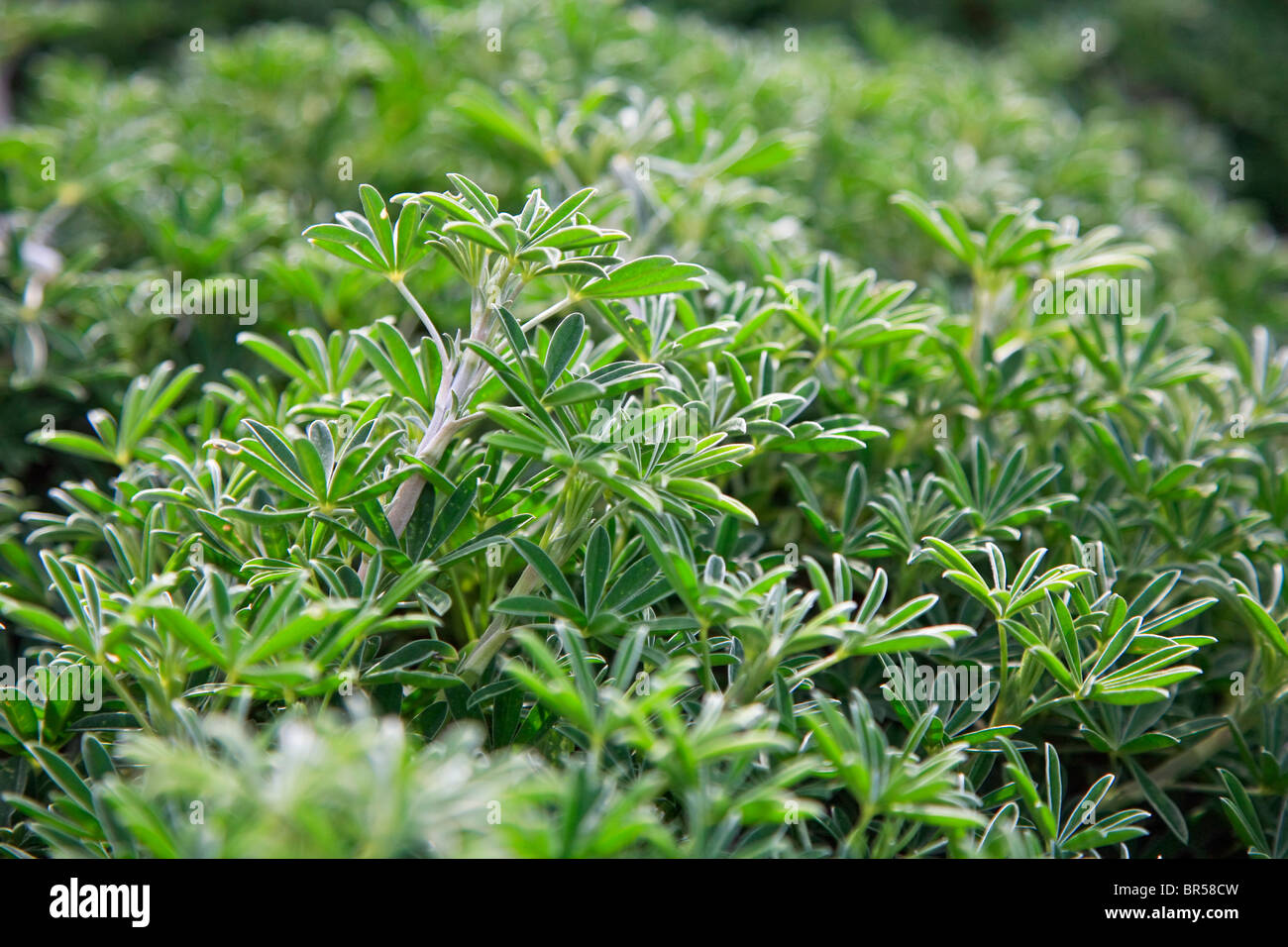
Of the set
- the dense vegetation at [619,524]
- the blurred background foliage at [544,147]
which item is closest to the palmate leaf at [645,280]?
the dense vegetation at [619,524]

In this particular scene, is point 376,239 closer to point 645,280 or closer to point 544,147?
point 645,280

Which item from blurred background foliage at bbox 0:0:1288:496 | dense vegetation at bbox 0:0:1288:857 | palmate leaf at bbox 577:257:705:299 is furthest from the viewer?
blurred background foliage at bbox 0:0:1288:496

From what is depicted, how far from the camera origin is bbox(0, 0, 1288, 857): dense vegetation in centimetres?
105

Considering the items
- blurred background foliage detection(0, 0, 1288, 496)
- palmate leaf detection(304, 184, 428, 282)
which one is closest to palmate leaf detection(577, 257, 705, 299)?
palmate leaf detection(304, 184, 428, 282)

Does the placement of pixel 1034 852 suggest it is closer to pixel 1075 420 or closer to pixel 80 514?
pixel 1075 420

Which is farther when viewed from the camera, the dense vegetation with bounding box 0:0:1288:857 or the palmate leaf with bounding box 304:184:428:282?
the palmate leaf with bounding box 304:184:428:282

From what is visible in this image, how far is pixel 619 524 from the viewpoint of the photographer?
147 centimetres

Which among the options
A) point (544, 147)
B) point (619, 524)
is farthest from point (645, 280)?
point (544, 147)

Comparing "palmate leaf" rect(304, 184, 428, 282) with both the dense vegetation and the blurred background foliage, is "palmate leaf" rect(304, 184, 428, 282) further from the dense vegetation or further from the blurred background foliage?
the blurred background foliage

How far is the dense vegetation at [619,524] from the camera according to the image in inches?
41.5

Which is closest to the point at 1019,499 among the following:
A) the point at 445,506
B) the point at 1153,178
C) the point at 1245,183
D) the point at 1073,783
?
the point at 1073,783

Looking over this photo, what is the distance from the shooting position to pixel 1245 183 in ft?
14.2

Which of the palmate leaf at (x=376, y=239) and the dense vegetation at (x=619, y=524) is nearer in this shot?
the dense vegetation at (x=619, y=524)

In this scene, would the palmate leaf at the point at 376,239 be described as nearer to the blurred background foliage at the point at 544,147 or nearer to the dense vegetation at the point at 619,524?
the dense vegetation at the point at 619,524
